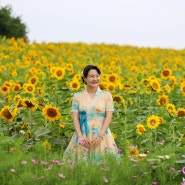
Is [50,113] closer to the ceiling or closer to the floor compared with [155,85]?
closer to the floor

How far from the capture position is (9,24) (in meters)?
22.8

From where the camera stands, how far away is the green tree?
878 inches

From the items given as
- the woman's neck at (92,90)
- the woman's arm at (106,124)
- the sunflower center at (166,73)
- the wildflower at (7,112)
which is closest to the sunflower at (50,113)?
the wildflower at (7,112)

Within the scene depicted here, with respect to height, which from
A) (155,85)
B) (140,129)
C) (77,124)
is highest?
(155,85)

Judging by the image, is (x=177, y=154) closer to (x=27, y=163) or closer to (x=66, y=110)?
(x=27, y=163)

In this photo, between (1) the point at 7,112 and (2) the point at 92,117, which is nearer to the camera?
(2) the point at 92,117

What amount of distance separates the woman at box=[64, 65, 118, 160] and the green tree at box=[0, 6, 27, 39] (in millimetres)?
17063

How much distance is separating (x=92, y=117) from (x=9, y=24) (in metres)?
17.8

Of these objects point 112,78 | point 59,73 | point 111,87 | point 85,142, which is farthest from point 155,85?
point 85,142

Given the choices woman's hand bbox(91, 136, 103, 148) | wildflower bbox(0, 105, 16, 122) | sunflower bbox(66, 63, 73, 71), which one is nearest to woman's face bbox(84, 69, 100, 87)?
woman's hand bbox(91, 136, 103, 148)

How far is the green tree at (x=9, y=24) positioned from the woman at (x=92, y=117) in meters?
17.1

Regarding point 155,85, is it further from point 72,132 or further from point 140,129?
point 72,132

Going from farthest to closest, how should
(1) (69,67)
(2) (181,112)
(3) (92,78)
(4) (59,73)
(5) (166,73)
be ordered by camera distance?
1. (1) (69,67)
2. (5) (166,73)
3. (4) (59,73)
4. (2) (181,112)
5. (3) (92,78)

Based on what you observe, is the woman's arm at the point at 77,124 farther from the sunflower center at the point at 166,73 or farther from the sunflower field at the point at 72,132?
the sunflower center at the point at 166,73
